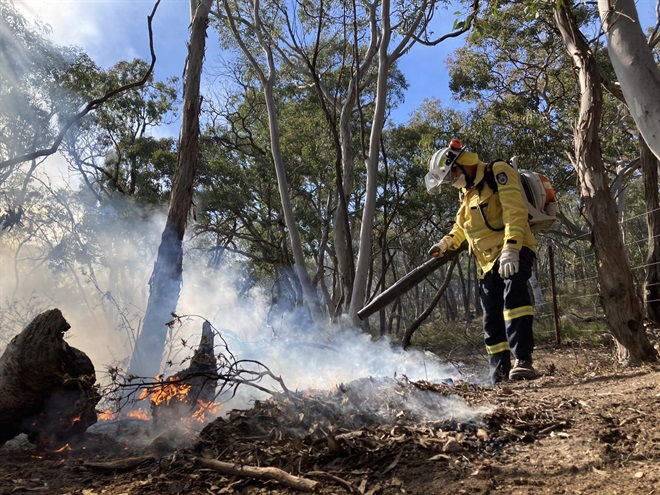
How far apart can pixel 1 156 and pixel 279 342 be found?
14.8m

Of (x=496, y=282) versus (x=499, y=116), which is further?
(x=499, y=116)

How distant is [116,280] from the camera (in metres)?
20.3

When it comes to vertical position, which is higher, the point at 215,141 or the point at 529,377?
the point at 215,141

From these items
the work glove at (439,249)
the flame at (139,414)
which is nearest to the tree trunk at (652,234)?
the work glove at (439,249)

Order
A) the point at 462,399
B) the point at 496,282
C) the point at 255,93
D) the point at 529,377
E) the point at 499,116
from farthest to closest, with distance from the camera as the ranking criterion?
the point at 255,93 < the point at 499,116 < the point at 496,282 < the point at 529,377 < the point at 462,399

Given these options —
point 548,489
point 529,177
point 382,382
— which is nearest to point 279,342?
point 382,382

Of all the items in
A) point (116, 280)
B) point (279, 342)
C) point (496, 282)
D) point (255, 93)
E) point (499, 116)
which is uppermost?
point (255, 93)

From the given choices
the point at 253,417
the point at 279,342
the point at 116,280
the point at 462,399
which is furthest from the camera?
the point at 116,280

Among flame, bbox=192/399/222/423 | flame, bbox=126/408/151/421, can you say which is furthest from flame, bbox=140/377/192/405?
flame, bbox=126/408/151/421

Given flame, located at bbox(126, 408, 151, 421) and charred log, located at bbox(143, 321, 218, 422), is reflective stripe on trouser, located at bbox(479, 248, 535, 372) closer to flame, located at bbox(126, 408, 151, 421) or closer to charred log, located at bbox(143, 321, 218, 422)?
charred log, located at bbox(143, 321, 218, 422)

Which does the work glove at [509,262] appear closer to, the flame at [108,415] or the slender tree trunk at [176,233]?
the flame at [108,415]

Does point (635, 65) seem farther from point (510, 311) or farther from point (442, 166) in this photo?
point (510, 311)

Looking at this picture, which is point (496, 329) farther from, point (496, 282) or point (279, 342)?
point (279, 342)

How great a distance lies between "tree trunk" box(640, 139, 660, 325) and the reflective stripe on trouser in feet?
12.7
